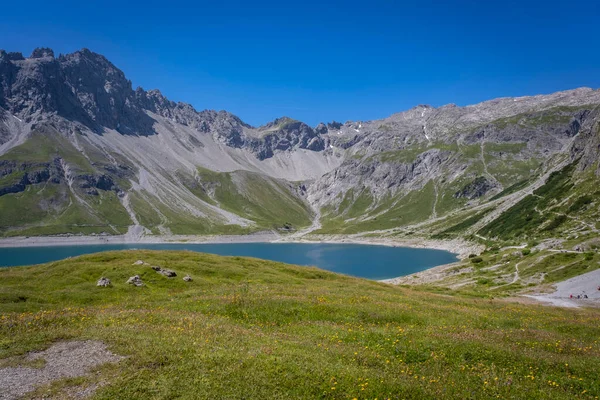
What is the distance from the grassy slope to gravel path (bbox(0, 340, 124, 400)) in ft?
1.99

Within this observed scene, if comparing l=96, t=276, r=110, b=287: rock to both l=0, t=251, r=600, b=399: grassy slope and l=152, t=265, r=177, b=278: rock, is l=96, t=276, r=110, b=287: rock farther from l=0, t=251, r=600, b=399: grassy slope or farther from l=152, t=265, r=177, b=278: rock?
l=152, t=265, r=177, b=278: rock

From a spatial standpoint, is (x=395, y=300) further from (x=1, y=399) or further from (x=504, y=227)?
(x=504, y=227)

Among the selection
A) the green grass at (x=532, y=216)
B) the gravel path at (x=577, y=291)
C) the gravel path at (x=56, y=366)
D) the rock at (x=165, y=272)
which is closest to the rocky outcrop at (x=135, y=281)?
the rock at (x=165, y=272)

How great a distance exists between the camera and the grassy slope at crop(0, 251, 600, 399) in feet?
44.6

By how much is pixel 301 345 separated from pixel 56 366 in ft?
35.7

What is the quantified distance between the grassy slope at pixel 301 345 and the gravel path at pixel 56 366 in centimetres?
61

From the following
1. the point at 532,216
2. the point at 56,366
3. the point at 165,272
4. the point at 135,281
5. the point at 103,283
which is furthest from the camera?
the point at 532,216

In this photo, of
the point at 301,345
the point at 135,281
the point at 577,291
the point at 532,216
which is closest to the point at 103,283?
the point at 135,281

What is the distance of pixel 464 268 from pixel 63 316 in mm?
113129

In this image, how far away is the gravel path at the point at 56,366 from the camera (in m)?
12.9

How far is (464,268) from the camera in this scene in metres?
111

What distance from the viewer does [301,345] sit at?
17859 mm

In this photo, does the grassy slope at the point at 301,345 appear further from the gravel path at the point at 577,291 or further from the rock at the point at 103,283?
the gravel path at the point at 577,291

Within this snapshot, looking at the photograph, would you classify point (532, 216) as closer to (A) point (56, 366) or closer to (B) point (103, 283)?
(B) point (103, 283)
